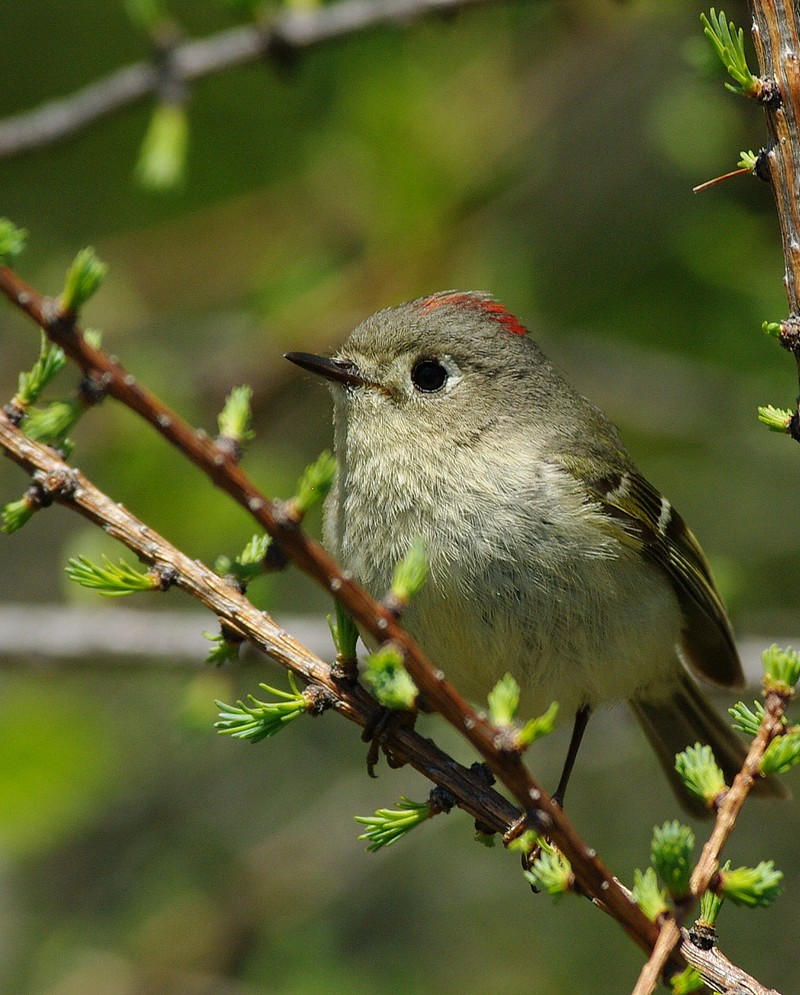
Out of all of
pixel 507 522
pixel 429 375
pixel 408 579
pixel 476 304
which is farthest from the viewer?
pixel 476 304

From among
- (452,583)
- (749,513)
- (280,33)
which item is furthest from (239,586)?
(749,513)

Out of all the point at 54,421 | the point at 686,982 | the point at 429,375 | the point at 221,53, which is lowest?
the point at 686,982

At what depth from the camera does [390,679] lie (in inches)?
58.8

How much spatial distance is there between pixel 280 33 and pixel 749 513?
8.21ft

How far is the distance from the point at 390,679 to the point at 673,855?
39cm

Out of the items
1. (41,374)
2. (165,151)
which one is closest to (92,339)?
(41,374)

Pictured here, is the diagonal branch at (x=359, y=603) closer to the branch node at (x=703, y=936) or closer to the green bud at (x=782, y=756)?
the branch node at (x=703, y=936)

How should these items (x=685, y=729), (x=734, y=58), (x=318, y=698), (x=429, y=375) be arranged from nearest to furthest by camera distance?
(x=734, y=58) < (x=318, y=698) < (x=429, y=375) < (x=685, y=729)

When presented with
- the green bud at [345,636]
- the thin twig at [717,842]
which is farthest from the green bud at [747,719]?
the green bud at [345,636]

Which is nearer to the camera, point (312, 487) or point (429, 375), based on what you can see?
point (312, 487)

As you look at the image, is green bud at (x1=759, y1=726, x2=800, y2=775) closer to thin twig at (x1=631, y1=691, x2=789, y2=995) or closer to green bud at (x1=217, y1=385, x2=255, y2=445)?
thin twig at (x1=631, y1=691, x2=789, y2=995)

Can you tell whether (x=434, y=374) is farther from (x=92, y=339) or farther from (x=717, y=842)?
(x=717, y=842)

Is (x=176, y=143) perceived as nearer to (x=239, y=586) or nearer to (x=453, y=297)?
(x=453, y=297)

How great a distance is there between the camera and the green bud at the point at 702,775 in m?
1.52
